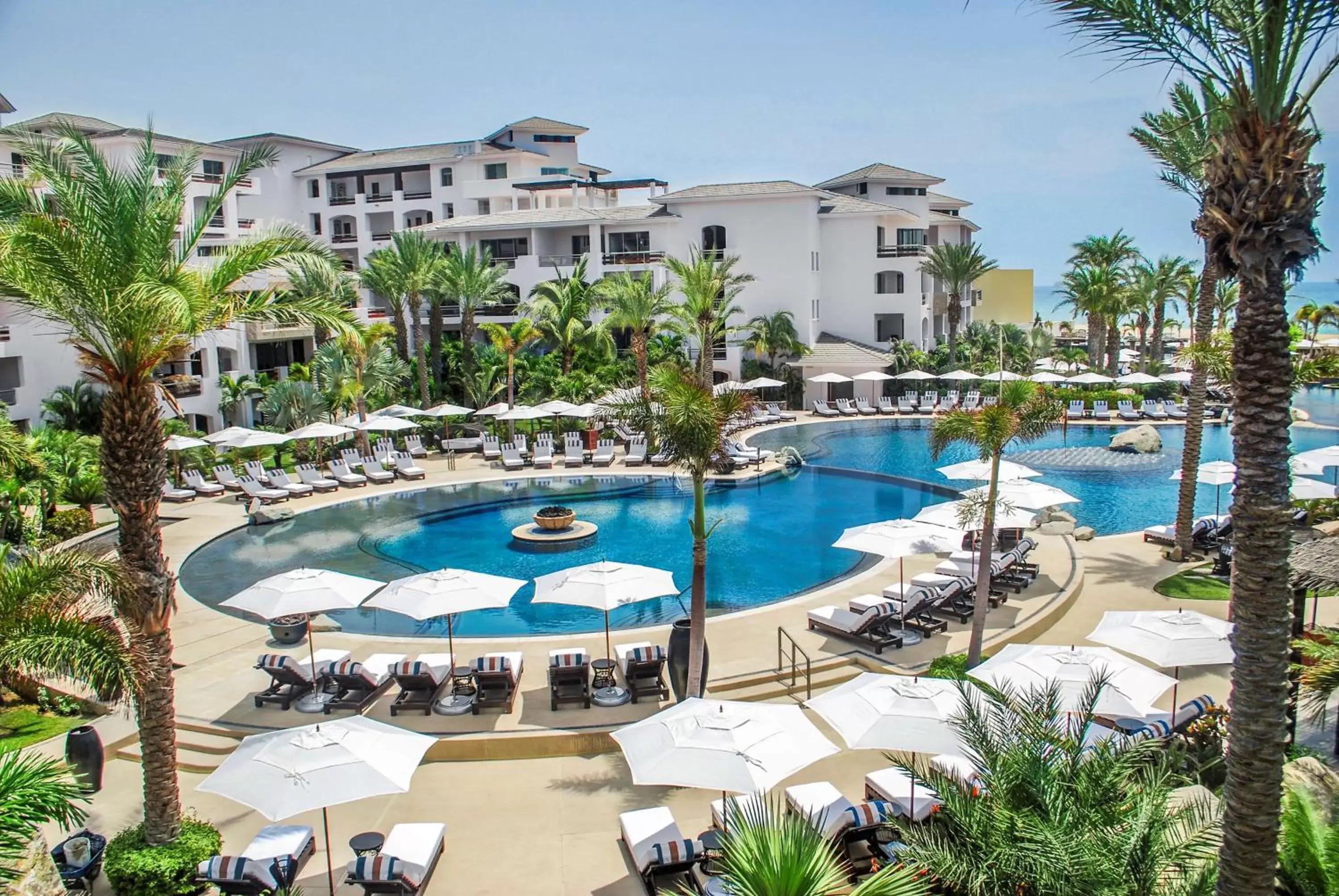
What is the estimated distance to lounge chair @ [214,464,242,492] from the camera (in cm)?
2967

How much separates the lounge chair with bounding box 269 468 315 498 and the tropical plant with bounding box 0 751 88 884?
22.6 metres

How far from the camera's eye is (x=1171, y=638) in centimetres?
1245

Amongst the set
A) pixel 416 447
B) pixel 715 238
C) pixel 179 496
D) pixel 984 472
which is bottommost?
pixel 179 496

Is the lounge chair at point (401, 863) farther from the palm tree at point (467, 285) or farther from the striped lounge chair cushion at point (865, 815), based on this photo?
the palm tree at point (467, 285)

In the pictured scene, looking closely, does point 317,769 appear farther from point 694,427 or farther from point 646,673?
point 694,427

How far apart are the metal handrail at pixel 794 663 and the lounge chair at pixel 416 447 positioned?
21913mm

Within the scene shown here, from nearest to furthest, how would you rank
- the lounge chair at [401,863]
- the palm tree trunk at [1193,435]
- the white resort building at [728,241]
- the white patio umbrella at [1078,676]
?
the lounge chair at [401,863] → the white patio umbrella at [1078,676] → the palm tree trunk at [1193,435] → the white resort building at [728,241]

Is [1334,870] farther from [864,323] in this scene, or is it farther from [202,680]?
[864,323]

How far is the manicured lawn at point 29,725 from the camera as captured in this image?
42.5 ft

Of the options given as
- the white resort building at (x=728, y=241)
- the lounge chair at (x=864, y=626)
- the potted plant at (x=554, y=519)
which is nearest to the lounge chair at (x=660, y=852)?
the lounge chair at (x=864, y=626)

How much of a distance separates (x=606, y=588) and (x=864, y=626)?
4354 mm

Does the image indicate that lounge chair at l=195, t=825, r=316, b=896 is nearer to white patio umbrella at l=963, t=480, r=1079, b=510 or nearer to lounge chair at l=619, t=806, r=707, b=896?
lounge chair at l=619, t=806, r=707, b=896

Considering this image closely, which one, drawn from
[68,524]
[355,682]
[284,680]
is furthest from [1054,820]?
[68,524]

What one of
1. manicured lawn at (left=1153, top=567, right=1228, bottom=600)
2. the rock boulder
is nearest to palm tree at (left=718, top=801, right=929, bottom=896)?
manicured lawn at (left=1153, top=567, right=1228, bottom=600)
